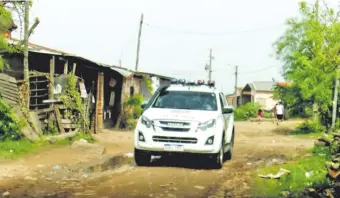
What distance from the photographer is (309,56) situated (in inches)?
1192

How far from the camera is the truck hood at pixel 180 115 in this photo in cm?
1134

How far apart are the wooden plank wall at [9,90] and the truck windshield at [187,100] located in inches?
220

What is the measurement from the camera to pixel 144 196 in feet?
26.3

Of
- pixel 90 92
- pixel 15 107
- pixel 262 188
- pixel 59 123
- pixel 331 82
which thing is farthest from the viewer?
pixel 331 82

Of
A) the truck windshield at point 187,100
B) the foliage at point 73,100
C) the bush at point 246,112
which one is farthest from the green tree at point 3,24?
the bush at point 246,112

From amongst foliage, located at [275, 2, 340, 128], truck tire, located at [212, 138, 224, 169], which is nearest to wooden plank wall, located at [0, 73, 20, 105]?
truck tire, located at [212, 138, 224, 169]

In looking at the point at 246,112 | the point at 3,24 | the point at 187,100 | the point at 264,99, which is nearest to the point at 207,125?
the point at 187,100

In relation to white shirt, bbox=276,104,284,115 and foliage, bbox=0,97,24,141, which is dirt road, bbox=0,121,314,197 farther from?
white shirt, bbox=276,104,284,115

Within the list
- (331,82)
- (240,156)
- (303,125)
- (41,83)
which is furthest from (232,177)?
(303,125)

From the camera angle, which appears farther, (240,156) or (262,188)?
(240,156)

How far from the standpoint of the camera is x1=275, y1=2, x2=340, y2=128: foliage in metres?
27.8

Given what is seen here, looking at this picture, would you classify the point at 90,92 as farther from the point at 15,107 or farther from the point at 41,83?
the point at 15,107

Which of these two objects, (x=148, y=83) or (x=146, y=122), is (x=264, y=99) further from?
(x=146, y=122)

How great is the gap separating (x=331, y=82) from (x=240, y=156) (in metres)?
15.4
